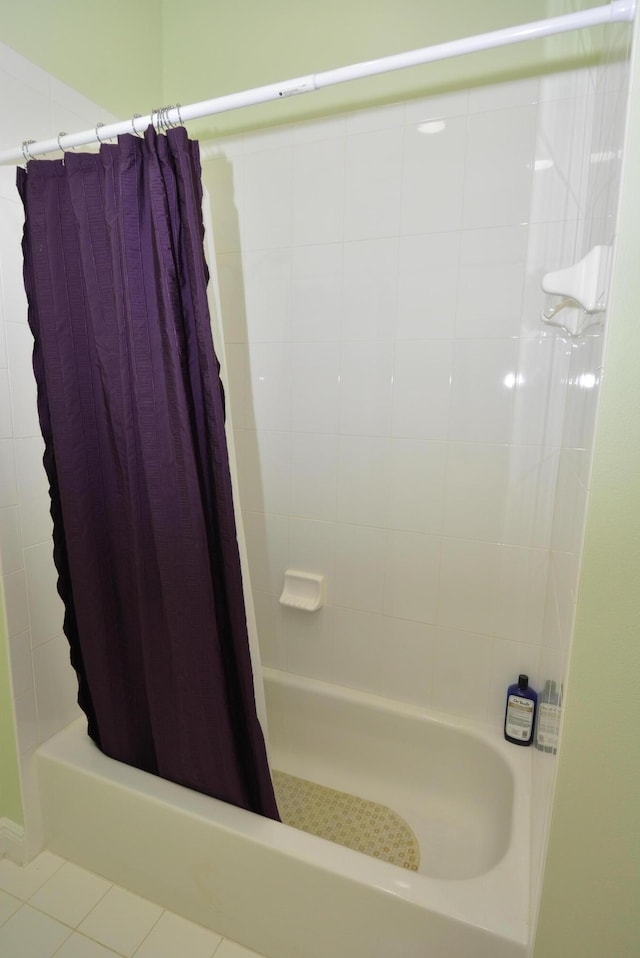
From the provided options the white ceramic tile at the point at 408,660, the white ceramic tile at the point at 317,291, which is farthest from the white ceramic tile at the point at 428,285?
the white ceramic tile at the point at 408,660

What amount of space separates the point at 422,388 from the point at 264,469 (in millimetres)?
613

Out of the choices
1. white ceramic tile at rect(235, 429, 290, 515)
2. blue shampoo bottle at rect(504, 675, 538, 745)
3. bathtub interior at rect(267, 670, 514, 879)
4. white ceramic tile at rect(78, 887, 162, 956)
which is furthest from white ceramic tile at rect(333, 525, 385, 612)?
white ceramic tile at rect(78, 887, 162, 956)

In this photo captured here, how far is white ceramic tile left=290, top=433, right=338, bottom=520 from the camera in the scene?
1558mm

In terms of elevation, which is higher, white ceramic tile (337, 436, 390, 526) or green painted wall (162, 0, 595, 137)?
green painted wall (162, 0, 595, 137)

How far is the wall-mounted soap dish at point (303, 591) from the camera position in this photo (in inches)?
63.8

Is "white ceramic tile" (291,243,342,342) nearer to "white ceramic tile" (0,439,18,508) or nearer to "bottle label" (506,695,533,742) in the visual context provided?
"white ceramic tile" (0,439,18,508)

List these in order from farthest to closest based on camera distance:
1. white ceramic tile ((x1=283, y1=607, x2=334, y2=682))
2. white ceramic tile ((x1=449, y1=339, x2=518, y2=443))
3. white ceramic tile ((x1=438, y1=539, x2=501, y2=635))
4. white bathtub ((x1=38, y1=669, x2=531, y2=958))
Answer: white ceramic tile ((x1=283, y1=607, x2=334, y2=682)) → white ceramic tile ((x1=438, y1=539, x2=501, y2=635)) → white ceramic tile ((x1=449, y1=339, x2=518, y2=443)) → white bathtub ((x1=38, y1=669, x2=531, y2=958))

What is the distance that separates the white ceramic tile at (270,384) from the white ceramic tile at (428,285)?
40 centimetres

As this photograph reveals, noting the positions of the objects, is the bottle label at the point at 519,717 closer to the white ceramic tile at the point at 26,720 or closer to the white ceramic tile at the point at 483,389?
the white ceramic tile at the point at 483,389

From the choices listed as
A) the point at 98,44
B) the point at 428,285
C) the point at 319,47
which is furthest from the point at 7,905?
the point at 319,47

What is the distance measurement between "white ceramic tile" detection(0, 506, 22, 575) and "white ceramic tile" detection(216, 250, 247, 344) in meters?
0.86

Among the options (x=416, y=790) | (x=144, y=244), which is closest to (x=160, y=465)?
(x=144, y=244)

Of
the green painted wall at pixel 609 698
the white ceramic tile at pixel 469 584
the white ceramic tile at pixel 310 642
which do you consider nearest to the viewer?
the green painted wall at pixel 609 698

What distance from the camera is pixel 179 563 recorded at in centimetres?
117
